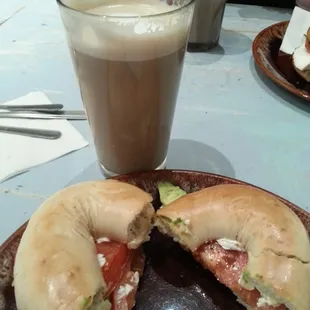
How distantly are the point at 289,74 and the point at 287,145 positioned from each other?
228mm

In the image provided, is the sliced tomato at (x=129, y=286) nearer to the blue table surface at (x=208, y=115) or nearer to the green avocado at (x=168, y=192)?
the green avocado at (x=168, y=192)

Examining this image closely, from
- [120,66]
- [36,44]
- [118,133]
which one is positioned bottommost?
[36,44]

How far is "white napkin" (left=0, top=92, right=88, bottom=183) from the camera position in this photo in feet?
2.52

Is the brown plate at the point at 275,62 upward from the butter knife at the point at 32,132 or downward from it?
upward

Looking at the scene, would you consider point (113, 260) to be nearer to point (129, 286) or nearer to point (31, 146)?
point (129, 286)

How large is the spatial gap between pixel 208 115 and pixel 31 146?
35 centimetres

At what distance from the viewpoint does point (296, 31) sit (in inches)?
42.2

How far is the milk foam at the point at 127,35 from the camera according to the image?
0.59 m

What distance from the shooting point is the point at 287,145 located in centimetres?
84

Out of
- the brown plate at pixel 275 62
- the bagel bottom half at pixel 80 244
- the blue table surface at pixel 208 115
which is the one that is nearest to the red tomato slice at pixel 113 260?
the bagel bottom half at pixel 80 244

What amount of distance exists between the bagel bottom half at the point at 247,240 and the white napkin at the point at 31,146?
0.28m

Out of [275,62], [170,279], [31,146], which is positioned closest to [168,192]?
[170,279]

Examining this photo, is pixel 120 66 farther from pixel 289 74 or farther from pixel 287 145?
pixel 289 74

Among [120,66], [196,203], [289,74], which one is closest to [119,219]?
[196,203]
